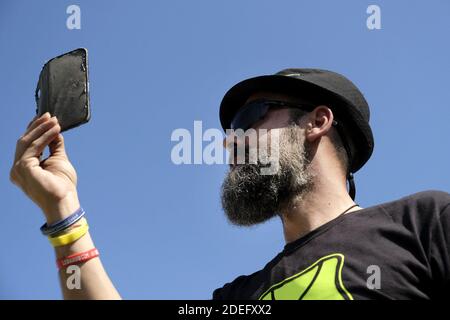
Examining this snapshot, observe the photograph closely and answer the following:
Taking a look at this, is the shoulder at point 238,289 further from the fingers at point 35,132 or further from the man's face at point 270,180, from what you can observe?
the fingers at point 35,132

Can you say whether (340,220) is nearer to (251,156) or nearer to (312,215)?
(312,215)

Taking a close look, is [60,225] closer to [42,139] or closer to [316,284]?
[42,139]

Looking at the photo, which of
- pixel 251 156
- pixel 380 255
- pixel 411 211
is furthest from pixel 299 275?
pixel 251 156

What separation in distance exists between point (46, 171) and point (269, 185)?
135 centimetres

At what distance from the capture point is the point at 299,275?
118 inches

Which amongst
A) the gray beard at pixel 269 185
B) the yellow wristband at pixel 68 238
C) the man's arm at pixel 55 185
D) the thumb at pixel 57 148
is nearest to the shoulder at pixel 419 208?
the gray beard at pixel 269 185

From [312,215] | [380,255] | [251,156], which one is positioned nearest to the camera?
[380,255]

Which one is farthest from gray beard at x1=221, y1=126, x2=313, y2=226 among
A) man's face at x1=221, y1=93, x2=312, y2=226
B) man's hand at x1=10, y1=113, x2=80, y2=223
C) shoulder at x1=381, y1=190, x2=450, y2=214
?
man's hand at x1=10, y1=113, x2=80, y2=223

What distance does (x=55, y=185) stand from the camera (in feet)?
9.70

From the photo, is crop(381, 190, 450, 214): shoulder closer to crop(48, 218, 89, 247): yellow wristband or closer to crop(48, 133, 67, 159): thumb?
crop(48, 218, 89, 247): yellow wristband

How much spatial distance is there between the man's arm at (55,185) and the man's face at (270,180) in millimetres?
1107

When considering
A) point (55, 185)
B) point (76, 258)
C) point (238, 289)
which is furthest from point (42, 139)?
point (238, 289)

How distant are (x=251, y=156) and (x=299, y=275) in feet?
3.35

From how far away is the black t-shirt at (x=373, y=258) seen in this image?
109 inches
